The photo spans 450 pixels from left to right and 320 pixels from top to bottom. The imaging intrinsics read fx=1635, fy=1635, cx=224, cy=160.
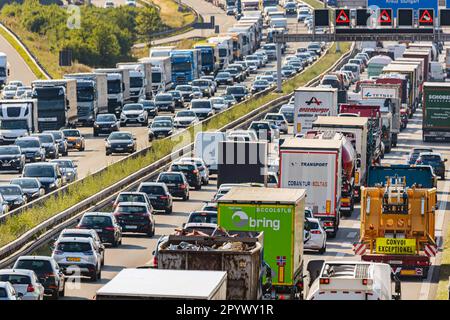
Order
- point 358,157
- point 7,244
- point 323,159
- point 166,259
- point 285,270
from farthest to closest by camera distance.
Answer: point 358,157 → point 323,159 → point 7,244 → point 285,270 → point 166,259

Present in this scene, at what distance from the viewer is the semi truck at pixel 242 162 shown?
50656mm

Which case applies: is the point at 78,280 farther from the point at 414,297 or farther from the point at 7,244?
the point at 414,297

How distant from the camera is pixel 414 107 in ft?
306

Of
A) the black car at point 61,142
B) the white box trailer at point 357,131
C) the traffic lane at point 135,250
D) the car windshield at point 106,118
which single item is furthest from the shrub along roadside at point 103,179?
the white box trailer at point 357,131

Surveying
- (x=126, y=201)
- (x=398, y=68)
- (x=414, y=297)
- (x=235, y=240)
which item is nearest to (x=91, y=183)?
(x=126, y=201)

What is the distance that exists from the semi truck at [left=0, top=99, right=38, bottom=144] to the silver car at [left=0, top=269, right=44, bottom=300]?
39006 mm

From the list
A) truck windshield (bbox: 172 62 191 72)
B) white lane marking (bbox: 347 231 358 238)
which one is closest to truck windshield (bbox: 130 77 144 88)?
truck windshield (bbox: 172 62 191 72)

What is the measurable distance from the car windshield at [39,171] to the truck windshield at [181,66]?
57.1m

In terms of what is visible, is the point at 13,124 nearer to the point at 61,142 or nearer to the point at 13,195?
the point at 61,142

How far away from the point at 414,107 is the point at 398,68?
13.3 feet

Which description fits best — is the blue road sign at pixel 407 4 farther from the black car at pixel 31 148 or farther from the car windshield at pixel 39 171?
the car windshield at pixel 39 171

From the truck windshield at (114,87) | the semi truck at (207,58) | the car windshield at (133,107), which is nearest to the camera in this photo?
the car windshield at (133,107)

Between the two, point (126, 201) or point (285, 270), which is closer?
point (285, 270)

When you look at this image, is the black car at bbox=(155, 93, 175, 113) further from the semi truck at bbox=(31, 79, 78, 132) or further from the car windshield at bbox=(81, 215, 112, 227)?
the car windshield at bbox=(81, 215, 112, 227)
